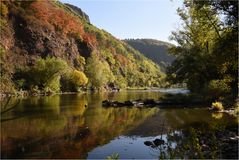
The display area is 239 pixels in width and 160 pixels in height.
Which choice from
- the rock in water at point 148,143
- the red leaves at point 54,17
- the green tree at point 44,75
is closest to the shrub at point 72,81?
the green tree at point 44,75

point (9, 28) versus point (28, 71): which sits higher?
point (9, 28)

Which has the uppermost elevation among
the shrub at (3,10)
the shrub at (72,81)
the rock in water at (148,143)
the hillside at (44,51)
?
the shrub at (3,10)

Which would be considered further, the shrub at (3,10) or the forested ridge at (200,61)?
the shrub at (3,10)

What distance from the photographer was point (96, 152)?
56.0 feet

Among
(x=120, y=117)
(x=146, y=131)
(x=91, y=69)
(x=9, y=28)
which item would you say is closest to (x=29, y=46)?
(x=9, y=28)

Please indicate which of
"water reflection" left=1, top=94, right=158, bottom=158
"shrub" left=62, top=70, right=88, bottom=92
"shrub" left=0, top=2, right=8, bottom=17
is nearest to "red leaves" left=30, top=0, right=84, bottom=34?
"shrub" left=0, top=2, right=8, bottom=17

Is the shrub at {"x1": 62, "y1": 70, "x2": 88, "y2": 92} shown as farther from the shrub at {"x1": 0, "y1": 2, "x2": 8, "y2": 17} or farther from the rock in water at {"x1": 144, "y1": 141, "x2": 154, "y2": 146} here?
the rock in water at {"x1": 144, "y1": 141, "x2": 154, "y2": 146}

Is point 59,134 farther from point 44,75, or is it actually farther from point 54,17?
point 54,17

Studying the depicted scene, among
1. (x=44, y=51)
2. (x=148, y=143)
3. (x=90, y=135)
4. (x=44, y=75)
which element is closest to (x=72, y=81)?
(x=44, y=51)

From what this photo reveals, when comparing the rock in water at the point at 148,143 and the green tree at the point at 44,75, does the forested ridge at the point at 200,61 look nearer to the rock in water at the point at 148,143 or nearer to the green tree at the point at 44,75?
the rock in water at the point at 148,143

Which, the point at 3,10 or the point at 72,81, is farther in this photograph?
the point at 72,81

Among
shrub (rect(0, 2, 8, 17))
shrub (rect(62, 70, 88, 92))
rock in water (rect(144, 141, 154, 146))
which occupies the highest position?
shrub (rect(0, 2, 8, 17))

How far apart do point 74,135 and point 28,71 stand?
64750 millimetres

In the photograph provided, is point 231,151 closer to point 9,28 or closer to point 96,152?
point 96,152
